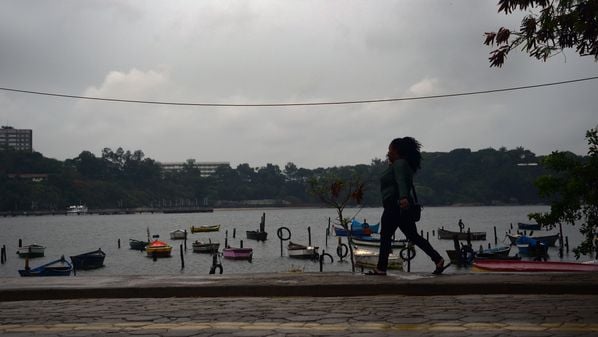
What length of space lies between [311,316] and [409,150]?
12.9 feet

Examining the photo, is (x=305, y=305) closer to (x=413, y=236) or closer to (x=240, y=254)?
(x=413, y=236)

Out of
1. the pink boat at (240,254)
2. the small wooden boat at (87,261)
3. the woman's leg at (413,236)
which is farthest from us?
the pink boat at (240,254)

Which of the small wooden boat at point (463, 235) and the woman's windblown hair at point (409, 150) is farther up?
the woman's windblown hair at point (409, 150)

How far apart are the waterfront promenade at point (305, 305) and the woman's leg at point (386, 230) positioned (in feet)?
0.91

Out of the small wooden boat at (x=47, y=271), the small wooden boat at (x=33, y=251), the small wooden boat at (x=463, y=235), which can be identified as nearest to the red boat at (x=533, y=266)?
the small wooden boat at (x=47, y=271)

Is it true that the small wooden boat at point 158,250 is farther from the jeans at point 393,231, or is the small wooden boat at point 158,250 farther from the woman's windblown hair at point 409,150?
the woman's windblown hair at point 409,150

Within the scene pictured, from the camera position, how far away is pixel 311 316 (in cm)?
657

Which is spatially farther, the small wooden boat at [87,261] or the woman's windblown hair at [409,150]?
the small wooden boat at [87,261]

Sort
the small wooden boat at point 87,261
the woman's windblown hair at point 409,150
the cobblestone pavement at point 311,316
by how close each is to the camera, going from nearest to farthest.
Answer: the cobblestone pavement at point 311,316 < the woman's windblown hair at point 409,150 < the small wooden boat at point 87,261

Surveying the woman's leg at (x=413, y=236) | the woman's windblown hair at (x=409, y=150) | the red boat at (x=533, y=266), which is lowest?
the red boat at (x=533, y=266)

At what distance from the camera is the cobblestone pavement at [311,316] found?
5684 millimetres

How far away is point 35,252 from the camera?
231 ft

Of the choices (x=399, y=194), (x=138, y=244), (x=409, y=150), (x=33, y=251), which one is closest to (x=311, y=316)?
(x=399, y=194)

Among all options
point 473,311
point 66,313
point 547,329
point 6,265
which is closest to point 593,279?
point 473,311
